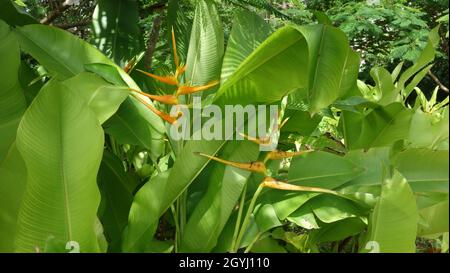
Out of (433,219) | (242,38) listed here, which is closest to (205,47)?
(242,38)

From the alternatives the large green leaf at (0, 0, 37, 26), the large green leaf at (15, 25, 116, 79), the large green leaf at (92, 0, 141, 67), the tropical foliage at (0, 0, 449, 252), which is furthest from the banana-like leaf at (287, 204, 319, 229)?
the large green leaf at (0, 0, 37, 26)

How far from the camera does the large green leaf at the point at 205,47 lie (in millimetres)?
974

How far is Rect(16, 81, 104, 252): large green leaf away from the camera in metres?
0.66

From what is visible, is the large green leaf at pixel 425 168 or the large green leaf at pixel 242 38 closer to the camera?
the large green leaf at pixel 425 168

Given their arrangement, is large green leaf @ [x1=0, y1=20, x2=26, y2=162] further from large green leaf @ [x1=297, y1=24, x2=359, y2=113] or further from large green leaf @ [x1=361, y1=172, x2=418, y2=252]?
large green leaf @ [x1=361, y1=172, x2=418, y2=252]

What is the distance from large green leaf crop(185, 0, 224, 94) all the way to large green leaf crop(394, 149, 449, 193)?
0.43 m

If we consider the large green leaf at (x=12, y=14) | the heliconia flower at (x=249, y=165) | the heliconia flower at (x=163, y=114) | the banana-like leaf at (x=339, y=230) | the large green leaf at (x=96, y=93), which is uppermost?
the large green leaf at (x=12, y=14)

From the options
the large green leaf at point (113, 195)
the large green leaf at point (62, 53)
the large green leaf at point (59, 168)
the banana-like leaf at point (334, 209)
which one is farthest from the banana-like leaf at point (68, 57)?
the banana-like leaf at point (334, 209)

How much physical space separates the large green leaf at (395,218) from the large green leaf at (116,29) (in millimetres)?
776

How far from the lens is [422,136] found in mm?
713

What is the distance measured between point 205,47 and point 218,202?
36 centimetres

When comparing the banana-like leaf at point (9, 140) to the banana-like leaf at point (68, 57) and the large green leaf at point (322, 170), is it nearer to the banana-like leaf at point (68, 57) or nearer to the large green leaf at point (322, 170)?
the banana-like leaf at point (68, 57)

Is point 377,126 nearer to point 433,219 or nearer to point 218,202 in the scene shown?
point 433,219
